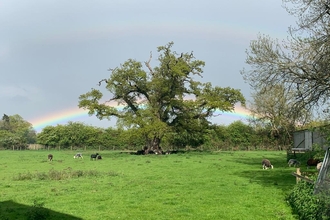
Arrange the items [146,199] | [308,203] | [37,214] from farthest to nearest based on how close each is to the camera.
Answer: [146,199] < [37,214] < [308,203]

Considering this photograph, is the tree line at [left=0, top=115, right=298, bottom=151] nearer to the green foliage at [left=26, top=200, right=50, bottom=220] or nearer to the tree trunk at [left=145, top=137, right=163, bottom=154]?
the tree trunk at [left=145, top=137, right=163, bottom=154]

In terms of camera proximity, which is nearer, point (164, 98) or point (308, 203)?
point (308, 203)

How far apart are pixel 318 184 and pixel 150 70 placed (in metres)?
47.5

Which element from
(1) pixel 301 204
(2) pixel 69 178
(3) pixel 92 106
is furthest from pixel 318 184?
(3) pixel 92 106

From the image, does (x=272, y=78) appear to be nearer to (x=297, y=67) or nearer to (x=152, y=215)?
(x=297, y=67)

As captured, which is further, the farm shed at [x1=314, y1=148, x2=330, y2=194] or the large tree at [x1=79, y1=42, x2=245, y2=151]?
the large tree at [x1=79, y1=42, x2=245, y2=151]

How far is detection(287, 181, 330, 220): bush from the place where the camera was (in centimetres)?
806

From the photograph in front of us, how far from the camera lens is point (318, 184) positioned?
993 centimetres

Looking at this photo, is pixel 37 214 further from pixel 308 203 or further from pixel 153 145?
pixel 153 145

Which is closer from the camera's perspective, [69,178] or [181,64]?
[69,178]

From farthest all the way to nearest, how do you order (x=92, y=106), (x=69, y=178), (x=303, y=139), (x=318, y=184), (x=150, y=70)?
(x=150, y=70) < (x=92, y=106) < (x=303, y=139) < (x=69, y=178) < (x=318, y=184)

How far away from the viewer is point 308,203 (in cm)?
973

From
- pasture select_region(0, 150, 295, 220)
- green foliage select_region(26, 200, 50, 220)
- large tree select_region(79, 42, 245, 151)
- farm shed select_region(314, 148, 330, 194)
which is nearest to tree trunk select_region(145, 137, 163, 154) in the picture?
large tree select_region(79, 42, 245, 151)

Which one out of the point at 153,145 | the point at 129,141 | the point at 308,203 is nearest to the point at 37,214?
the point at 308,203
